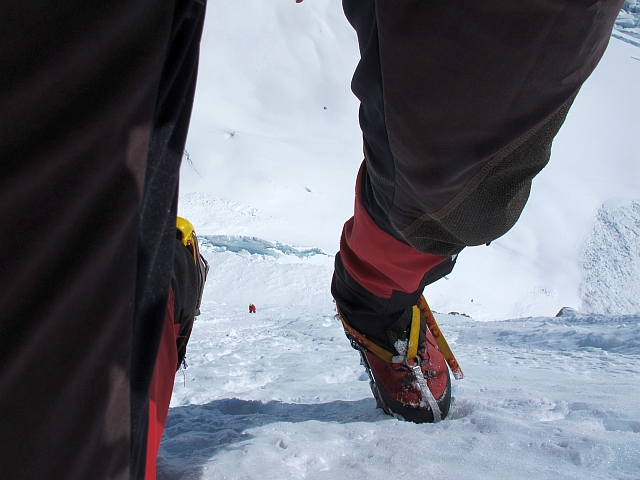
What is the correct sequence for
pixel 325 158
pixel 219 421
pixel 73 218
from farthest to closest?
pixel 325 158, pixel 219 421, pixel 73 218

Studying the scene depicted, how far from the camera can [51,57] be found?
226mm

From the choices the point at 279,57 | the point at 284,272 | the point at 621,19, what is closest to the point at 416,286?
the point at 284,272

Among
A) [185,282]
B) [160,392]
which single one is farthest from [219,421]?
[160,392]

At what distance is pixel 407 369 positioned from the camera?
976 millimetres

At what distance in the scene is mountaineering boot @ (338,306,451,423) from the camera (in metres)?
0.91

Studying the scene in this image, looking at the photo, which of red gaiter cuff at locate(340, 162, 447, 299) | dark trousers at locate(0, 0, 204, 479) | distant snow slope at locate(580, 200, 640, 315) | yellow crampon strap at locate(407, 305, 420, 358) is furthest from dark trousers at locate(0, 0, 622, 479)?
distant snow slope at locate(580, 200, 640, 315)

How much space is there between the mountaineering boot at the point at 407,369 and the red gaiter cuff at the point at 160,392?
522mm

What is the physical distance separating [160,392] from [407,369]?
2.02 ft

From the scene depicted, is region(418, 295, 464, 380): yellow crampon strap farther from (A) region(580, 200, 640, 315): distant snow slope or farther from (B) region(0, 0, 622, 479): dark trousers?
(A) region(580, 200, 640, 315): distant snow slope

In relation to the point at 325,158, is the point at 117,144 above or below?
below

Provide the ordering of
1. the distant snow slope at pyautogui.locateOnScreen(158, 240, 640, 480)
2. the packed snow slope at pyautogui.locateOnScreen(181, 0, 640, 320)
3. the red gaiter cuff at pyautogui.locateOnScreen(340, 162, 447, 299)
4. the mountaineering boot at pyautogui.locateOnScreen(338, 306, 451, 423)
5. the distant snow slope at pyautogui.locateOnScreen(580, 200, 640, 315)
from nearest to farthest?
the distant snow slope at pyautogui.locateOnScreen(158, 240, 640, 480)
the red gaiter cuff at pyautogui.locateOnScreen(340, 162, 447, 299)
the mountaineering boot at pyautogui.locateOnScreen(338, 306, 451, 423)
the packed snow slope at pyautogui.locateOnScreen(181, 0, 640, 320)
the distant snow slope at pyautogui.locateOnScreen(580, 200, 640, 315)

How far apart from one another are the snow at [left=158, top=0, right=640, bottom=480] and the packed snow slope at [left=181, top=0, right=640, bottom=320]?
5cm

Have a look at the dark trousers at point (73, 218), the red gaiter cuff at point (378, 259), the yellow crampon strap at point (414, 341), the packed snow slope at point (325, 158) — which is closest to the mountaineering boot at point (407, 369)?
the yellow crampon strap at point (414, 341)

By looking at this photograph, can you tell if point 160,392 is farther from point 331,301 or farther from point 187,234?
point 331,301
